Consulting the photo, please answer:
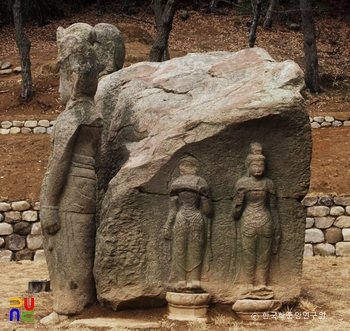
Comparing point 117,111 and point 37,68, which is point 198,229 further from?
point 37,68

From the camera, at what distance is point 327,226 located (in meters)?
11.8

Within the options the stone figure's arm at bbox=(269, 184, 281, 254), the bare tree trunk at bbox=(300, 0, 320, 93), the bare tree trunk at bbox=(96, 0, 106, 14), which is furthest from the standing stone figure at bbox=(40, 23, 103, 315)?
the bare tree trunk at bbox=(96, 0, 106, 14)

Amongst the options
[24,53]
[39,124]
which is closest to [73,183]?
[39,124]

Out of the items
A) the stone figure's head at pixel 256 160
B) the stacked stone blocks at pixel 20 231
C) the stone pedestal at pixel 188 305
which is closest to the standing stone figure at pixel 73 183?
the stone pedestal at pixel 188 305

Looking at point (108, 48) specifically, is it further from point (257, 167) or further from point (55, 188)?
point (257, 167)

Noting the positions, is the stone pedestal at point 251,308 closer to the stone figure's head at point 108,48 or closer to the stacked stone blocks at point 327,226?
the stone figure's head at point 108,48

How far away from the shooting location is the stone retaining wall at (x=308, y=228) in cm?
1173

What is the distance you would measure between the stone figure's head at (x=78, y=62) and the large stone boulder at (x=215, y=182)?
783mm

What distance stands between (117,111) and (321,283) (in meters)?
3.51

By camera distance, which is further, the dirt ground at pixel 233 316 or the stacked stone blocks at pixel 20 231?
the stacked stone blocks at pixel 20 231

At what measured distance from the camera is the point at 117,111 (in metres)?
7.53

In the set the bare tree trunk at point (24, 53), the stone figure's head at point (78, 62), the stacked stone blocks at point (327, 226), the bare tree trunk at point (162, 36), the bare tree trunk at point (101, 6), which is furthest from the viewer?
the bare tree trunk at point (101, 6)

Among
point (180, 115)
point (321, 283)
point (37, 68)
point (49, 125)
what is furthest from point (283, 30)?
point (180, 115)

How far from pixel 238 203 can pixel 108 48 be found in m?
2.73
